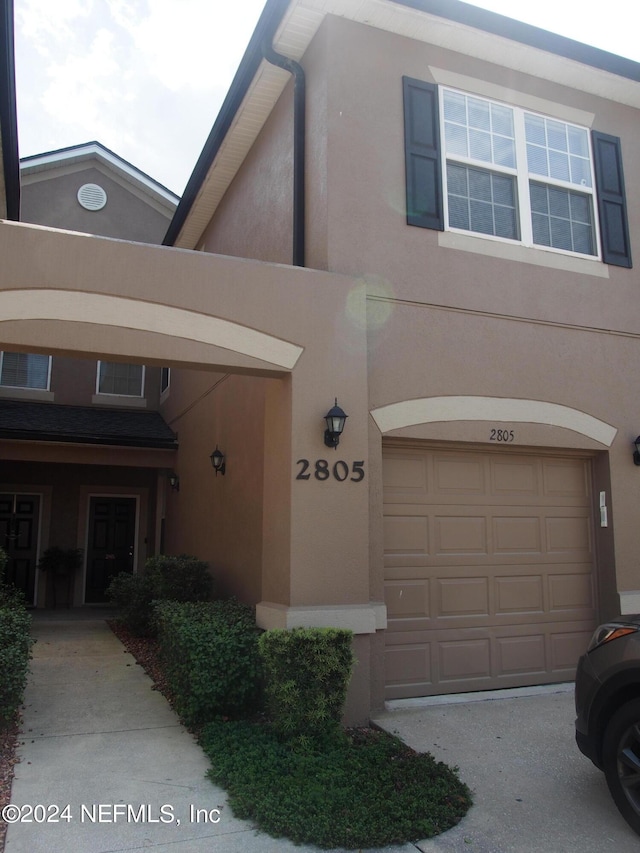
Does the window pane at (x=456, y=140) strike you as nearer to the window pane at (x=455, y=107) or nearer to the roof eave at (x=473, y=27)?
the window pane at (x=455, y=107)

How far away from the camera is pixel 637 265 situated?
26.2 feet

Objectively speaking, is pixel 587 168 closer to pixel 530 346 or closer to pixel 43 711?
pixel 530 346

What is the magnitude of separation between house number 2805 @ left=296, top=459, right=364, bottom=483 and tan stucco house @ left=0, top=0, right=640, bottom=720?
0.07 ft

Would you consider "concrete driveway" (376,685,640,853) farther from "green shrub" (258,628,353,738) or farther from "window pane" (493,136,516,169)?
"window pane" (493,136,516,169)

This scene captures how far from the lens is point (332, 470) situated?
20.1 feet

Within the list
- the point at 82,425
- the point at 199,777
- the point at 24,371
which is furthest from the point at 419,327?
the point at 24,371

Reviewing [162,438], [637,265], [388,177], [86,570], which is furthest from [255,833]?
[86,570]

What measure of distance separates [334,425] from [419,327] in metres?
1.50

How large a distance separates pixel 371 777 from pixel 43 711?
3.25 meters

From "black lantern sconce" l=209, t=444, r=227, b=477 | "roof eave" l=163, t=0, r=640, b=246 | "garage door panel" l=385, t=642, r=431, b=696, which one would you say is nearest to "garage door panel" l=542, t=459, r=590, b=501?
"garage door panel" l=385, t=642, r=431, b=696

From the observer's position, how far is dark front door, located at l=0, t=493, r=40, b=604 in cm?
1370

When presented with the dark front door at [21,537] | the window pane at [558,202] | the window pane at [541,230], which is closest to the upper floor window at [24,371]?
the dark front door at [21,537]

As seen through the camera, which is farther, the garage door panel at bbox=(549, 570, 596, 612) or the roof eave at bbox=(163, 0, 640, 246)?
the garage door panel at bbox=(549, 570, 596, 612)

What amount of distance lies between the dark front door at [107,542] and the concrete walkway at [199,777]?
7.24 m
